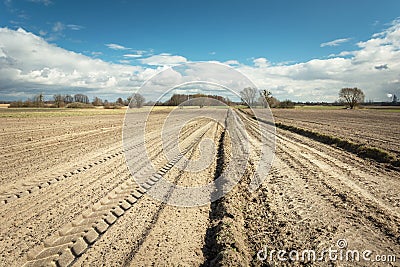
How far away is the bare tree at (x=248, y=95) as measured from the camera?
8521mm

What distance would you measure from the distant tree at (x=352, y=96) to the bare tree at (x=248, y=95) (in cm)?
9483

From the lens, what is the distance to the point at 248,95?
9.17 meters

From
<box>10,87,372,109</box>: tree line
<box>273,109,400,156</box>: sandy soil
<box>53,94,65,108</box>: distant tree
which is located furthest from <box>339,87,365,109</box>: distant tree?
<box>53,94,65,108</box>: distant tree

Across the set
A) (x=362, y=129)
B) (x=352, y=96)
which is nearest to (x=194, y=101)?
(x=362, y=129)

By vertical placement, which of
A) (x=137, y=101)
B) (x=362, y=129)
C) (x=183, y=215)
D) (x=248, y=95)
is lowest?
(x=183, y=215)

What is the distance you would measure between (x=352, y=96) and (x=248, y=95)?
3885 inches

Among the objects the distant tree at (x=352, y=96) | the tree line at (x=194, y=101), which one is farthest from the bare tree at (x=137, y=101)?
the distant tree at (x=352, y=96)

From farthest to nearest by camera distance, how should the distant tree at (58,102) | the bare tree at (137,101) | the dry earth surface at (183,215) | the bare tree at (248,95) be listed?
the distant tree at (58,102)
the bare tree at (248,95)
the bare tree at (137,101)
the dry earth surface at (183,215)

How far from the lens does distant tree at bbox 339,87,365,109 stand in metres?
90.1

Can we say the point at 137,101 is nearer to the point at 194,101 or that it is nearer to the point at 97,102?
the point at 194,101

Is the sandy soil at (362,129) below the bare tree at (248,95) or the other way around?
below

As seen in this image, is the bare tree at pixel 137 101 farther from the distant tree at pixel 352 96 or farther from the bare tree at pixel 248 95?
the distant tree at pixel 352 96

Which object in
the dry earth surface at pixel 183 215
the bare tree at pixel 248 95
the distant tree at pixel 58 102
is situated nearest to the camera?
the dry earth surface at pixel 183 215

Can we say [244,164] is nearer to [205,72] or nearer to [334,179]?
[334,179]
